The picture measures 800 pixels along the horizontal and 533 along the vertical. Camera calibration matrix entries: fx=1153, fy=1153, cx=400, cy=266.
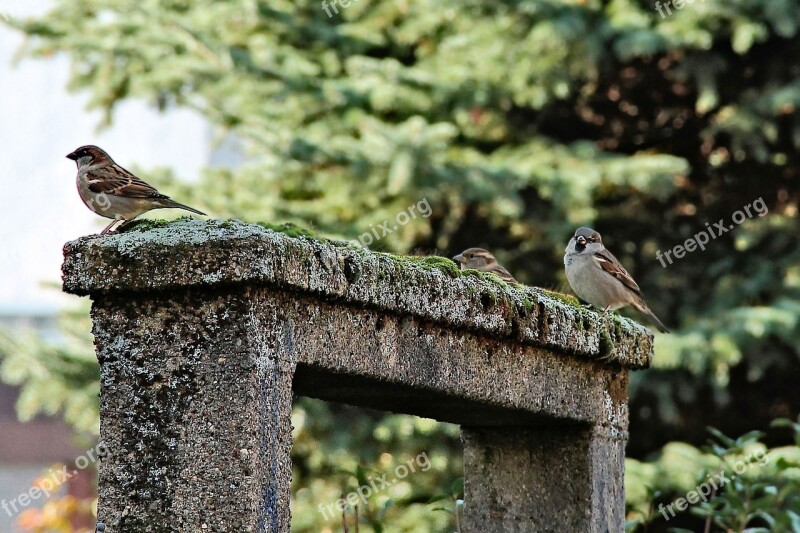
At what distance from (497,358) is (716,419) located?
7230mm

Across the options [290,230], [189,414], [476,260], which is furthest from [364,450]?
[189,414]

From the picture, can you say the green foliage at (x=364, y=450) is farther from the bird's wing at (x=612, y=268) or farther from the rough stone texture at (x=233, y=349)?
the rough stone texture at (x=233, y=349)

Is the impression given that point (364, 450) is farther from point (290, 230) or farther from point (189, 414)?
point (189, 414)

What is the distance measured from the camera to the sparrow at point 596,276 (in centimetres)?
565

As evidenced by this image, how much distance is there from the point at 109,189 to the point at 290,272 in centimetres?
175

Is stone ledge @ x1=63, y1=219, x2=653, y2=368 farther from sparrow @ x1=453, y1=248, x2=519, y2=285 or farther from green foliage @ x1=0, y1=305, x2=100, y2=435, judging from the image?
green foliage @ x1=0, y1=305, x2=100, y2=435

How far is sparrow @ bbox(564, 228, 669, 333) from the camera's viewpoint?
18.5ft

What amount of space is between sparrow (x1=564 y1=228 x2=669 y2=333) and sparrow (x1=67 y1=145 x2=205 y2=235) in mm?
2345

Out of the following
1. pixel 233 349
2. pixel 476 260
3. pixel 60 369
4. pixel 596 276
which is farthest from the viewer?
pixel 60 369

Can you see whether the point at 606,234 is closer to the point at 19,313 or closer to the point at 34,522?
the point at 34,522

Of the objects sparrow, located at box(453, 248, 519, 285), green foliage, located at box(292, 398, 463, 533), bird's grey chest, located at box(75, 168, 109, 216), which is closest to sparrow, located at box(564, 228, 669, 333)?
sparrow, located at box(453, 248, 519, 285)

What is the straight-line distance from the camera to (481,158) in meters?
9.36

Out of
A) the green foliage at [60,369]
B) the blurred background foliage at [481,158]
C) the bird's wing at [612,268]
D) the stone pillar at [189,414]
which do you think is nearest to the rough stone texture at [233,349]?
the stone pillar at [189,414]

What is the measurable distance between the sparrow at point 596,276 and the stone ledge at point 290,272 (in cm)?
236
